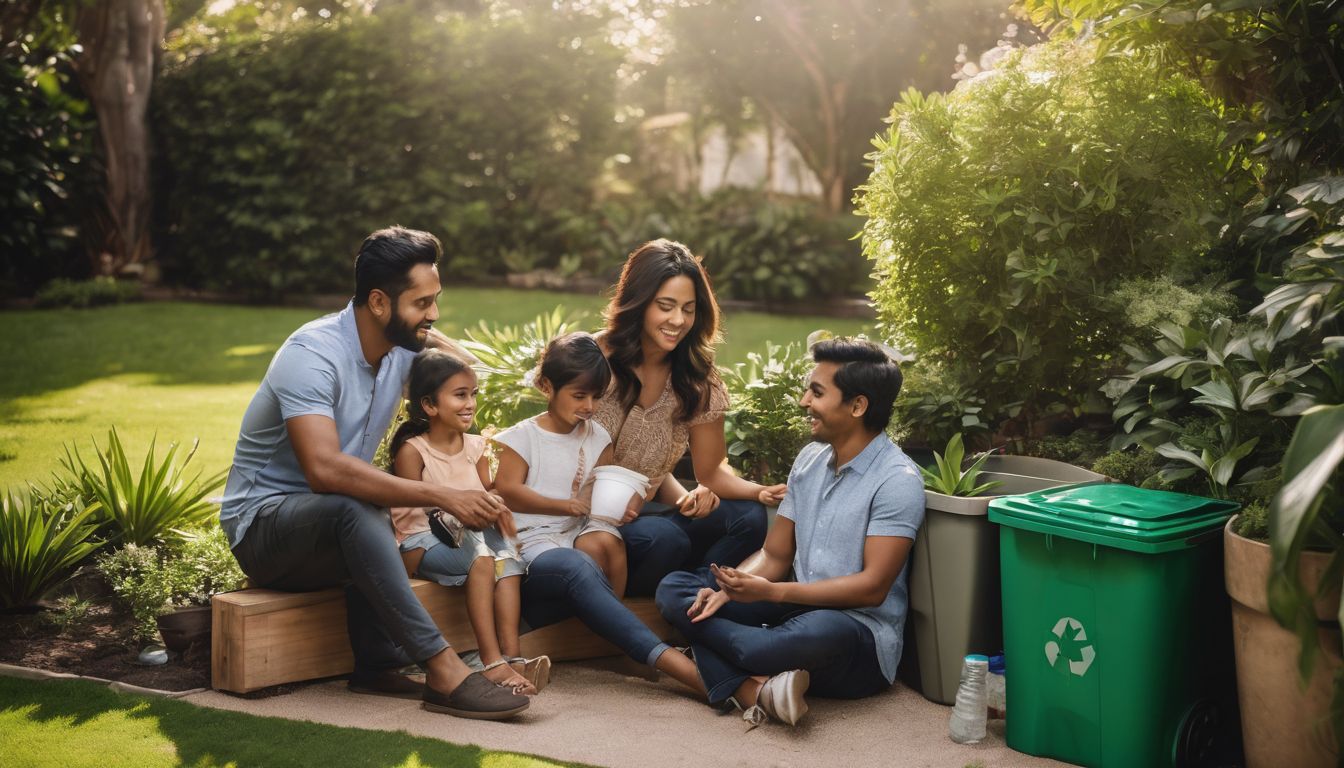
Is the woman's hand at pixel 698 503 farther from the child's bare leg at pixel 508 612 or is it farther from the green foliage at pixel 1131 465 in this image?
the green foliage at pixel 1131 465

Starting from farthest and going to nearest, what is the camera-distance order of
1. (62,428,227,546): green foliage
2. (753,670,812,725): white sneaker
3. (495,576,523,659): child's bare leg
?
(62,428,227,546): green foliage, (495,576,523,659): child's bare leg, (753,670,812,725): white sneaker

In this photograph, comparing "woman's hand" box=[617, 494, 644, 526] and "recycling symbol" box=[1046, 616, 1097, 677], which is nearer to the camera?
"recycling symbol" box=[1046, 616, 1097, 677]

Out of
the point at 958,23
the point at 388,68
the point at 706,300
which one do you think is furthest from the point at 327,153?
the point at 706,300

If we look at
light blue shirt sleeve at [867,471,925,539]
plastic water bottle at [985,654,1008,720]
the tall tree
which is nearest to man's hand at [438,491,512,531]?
light blue shirt sleeve at [867,471,925,539]

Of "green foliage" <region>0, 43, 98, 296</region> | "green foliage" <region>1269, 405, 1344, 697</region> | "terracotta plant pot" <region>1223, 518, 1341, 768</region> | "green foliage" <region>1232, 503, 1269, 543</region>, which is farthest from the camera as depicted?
"green foliage" <region>0, 43, 98, 296</region>

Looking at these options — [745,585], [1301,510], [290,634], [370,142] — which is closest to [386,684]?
[290,634]

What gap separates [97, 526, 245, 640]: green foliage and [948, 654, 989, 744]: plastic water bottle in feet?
8.87

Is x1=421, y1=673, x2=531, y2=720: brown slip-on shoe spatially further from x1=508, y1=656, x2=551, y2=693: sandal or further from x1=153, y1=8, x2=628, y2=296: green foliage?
x1=153, y1=8, x2=628, y2=296: green foliage

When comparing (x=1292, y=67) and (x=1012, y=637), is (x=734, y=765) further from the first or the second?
(x=1292, y=67)

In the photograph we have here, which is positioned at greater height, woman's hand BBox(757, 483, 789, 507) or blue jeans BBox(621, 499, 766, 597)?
woman's hand BBox(757, 483, 789, 507)

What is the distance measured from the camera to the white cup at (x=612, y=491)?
450 cm

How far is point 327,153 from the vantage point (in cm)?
1377

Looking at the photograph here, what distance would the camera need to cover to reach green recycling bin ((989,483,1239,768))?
11.4 ft

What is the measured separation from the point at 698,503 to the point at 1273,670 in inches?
82.5
